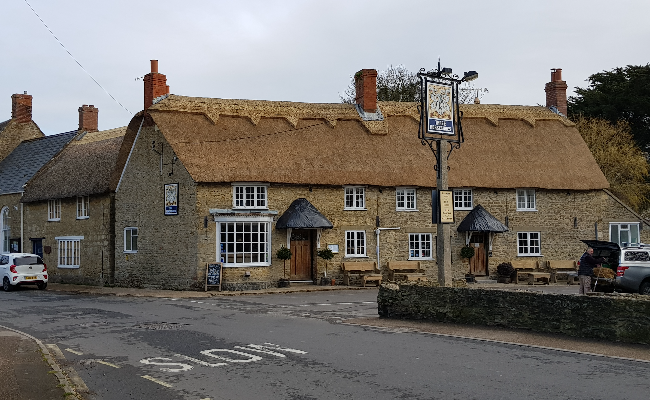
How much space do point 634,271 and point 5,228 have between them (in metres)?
34.3

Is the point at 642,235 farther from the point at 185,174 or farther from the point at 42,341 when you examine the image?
the point at 42,341

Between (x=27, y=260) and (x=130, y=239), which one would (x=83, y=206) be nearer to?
(x=130, y=239)

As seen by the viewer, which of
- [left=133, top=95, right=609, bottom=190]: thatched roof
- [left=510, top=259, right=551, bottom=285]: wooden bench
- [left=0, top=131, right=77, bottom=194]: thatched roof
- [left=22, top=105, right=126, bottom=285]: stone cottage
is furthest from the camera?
[left=0, top=131, right=77, bottom=194]: thatched roof

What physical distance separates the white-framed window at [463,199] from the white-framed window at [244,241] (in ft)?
31.5

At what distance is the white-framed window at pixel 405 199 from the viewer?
31.8 m

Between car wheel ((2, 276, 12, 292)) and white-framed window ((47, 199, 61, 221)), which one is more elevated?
white-framed window ((47, 199, 61, 221))

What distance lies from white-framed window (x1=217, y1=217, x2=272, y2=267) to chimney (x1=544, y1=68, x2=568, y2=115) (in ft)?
63.3

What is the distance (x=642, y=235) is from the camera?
3519 centimetres

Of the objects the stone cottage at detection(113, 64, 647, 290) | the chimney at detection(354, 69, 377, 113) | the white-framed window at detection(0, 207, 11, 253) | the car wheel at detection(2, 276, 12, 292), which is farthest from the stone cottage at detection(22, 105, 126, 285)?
the chimney at detection(354, 69, 377, 113)

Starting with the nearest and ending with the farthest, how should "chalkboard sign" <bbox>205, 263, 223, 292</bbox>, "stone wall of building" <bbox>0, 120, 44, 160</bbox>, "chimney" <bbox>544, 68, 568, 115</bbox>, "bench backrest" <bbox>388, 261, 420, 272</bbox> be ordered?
"chalkboard sign" <bbox>205, 263, 223, 292</bbox>
"bench backrest" <bbox>388, 261, 420, 272</bbox>
"chimney" <bbox>544, 68, 568, 115</bbox>
"stone wall of building" <bbox>0, 120, 44, 160</bbox>

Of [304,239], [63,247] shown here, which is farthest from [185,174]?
[63,247]

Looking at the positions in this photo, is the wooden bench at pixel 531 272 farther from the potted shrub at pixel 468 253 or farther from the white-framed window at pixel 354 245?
the white-framed window at pixel 354 245

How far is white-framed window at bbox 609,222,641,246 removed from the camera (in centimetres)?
3469

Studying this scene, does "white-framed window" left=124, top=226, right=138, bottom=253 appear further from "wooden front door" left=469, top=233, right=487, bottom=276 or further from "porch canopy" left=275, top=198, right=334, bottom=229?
"wooden front door" left=469, top=233, right=487, bottom=276
